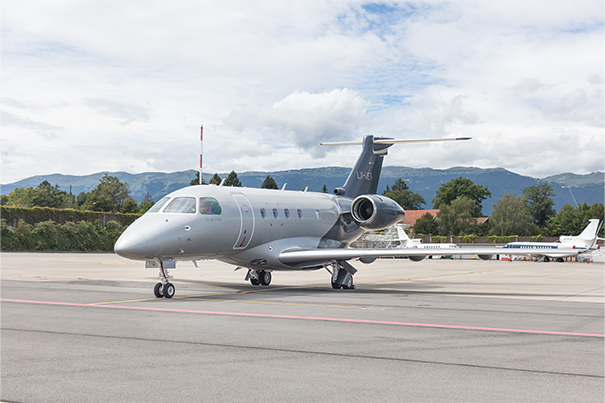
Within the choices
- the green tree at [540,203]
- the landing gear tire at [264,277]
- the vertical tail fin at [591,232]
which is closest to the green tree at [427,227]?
the green tree at [540,203]

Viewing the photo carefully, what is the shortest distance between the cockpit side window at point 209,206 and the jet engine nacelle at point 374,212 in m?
6.93

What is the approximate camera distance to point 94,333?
967 centimetres

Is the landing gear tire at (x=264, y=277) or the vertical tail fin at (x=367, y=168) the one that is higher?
the vertical tail fin at (x=367, y=168)

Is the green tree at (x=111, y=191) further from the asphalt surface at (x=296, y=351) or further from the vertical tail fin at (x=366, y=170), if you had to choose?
the asphalt surface at (x=296, y=351)

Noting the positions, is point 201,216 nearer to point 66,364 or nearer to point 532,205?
point 66,364

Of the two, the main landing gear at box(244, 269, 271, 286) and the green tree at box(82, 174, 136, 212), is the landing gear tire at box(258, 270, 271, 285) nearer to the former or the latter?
the main landing gear at box(244, 269, 271, 286)

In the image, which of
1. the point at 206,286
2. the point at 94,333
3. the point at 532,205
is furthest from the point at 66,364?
the point at 532,205

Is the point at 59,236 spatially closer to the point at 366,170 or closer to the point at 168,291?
the point at 366,170

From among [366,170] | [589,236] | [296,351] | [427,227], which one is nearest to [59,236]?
[366,170]

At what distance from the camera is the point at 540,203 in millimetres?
131875

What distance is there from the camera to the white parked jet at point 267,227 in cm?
1577

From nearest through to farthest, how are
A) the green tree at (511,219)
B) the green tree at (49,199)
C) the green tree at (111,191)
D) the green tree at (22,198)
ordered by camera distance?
1. the green tree at (511,219)
2. the green tree at (49,199)
3. the green tree at (22,198)
4. the green tree at (111,191)

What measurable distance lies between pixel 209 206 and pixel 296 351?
9.68 m

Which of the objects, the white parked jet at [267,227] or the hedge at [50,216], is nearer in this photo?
the white parked jet at [267,227]
